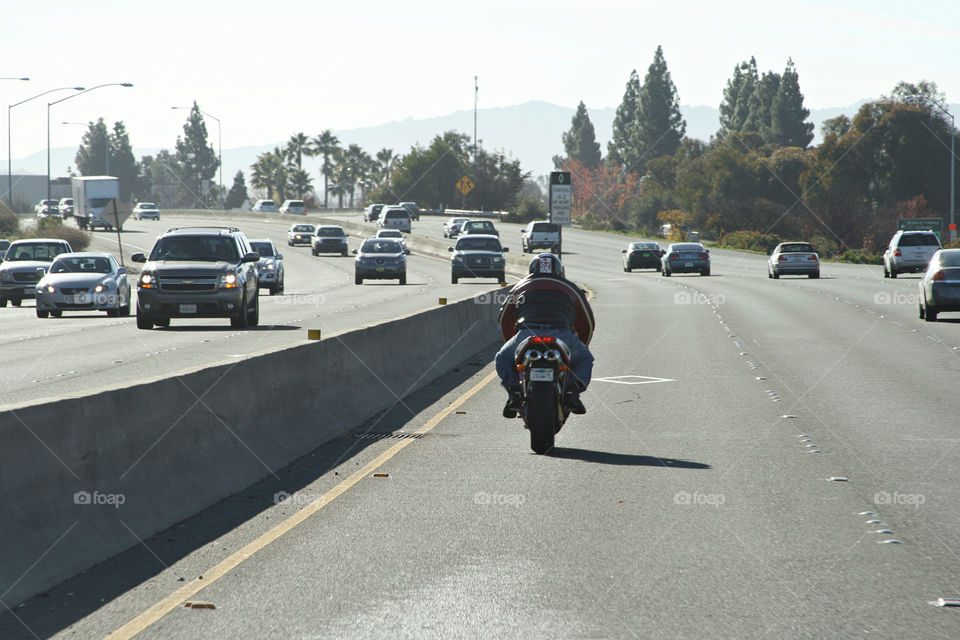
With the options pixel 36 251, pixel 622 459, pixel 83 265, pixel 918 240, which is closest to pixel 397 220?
pixel 918 240

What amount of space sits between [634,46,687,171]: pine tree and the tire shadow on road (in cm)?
13727

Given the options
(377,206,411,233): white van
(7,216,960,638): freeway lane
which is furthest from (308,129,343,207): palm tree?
(7,216,960,638): freeway lane

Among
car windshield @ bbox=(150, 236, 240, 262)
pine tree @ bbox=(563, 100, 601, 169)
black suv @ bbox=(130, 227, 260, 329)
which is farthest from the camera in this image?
pine tree @ bbox=(563, 100, 601, 169)

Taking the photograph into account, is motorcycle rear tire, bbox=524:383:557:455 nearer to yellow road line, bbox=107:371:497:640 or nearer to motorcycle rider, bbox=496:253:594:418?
motorcycle rider, bbox=496:253:594:418

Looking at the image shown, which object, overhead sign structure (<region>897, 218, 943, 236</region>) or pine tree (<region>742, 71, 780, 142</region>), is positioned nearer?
overhead sign structure (<region>897, 218, 943, 236</region>)

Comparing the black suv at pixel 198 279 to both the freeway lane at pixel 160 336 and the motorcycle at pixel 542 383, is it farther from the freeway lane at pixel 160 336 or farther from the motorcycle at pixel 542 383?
the motorcycle at pixel 542 383

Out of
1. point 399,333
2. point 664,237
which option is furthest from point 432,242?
point 399,333

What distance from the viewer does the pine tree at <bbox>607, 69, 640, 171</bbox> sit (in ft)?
519

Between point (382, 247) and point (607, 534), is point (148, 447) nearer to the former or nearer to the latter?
point (607, 534)

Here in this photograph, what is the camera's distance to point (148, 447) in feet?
24.6

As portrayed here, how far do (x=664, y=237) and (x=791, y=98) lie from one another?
4563 cm

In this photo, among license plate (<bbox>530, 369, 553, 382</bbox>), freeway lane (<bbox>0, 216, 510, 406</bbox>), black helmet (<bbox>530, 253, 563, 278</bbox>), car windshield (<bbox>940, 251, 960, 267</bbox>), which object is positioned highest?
black helmet (<bbox>530, 253, 563, 278</bbox>)

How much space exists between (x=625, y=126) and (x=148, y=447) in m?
158

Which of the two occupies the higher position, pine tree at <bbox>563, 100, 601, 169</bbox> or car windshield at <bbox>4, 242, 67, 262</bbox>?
pine tree at <bbox>563, 100, 601, 169</bbox>
